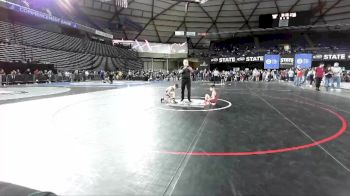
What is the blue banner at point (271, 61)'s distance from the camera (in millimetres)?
36031

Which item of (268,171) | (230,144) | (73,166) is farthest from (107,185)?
(230,144)

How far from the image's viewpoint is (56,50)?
30.1 m

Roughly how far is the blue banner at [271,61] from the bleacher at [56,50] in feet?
69.1

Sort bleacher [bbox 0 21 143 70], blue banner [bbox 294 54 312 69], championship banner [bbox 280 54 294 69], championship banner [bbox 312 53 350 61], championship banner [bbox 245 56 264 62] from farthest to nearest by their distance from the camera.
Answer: championship banner [bbox 245 56 264 62] < championship banner [bbox 280 54 294 69] < blue banner [bbox 294 54 312 69] < championship banner [bbox 312 53 350 61] < bleacher [bbox 0 21 143 70]

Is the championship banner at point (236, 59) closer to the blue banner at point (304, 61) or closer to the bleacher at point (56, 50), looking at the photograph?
the blue banner at point (304, 61)

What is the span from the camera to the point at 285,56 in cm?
3562

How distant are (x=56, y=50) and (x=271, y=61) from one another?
26.5 m

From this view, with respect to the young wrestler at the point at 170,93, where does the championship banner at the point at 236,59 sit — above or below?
above

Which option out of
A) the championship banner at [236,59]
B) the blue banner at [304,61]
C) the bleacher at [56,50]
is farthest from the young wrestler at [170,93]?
the championship banner at [236,59]

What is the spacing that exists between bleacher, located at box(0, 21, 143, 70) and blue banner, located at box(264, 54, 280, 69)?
21075mm

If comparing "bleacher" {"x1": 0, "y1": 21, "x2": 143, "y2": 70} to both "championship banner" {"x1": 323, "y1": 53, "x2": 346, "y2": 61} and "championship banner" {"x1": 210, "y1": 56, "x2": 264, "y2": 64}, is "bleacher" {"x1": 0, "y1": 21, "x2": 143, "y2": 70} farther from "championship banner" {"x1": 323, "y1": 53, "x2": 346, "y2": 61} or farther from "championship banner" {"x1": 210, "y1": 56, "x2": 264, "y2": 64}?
"championship banner" {"x1": 323, "y1": 53, "x2": 346, "y2": 61}

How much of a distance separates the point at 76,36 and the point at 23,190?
1467 inches

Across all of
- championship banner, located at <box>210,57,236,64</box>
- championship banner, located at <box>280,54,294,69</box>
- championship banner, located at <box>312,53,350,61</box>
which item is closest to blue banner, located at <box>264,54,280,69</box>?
championship banner, located at <box>280,54,294,69</box>

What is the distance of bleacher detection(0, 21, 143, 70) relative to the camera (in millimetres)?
24984
